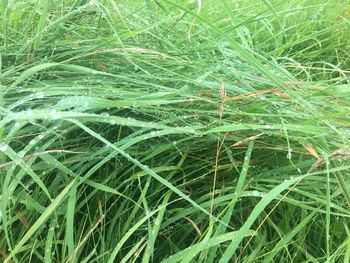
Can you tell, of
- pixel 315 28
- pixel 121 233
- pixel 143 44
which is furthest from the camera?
pixel 315 28

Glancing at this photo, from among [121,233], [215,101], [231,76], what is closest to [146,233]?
[121,233]

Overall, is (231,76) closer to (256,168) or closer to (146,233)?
(256,168)

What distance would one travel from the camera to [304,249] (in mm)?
937

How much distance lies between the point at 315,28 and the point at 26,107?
1.33m

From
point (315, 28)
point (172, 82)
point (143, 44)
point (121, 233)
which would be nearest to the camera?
point (121, 233)

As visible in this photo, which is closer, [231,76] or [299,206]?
[299,206]

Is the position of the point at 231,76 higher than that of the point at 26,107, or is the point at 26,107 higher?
the point at 26,107

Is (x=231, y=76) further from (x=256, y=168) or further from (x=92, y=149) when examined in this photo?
(x=92, y=149)

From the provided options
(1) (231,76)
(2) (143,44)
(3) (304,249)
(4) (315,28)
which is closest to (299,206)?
(3) (304,249)

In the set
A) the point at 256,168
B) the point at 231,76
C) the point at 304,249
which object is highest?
the point at 231,76

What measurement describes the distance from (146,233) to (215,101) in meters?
0.29

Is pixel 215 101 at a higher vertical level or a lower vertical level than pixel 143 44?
lower

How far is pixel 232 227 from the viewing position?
3.08 feet

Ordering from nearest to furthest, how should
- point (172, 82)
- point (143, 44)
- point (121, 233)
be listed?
point (121, 233) → point (172, 82) → point (143, 44)
